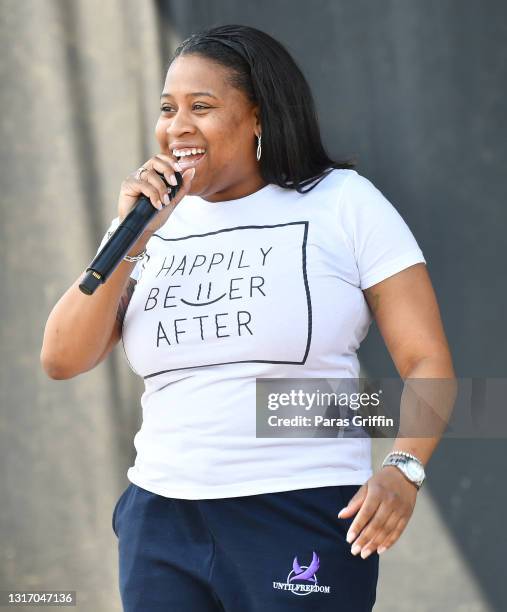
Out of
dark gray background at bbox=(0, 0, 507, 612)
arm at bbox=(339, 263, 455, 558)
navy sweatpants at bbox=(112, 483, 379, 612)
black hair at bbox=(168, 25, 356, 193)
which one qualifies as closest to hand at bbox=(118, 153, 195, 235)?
black hair at bbox=(168, 25, 356, 193)

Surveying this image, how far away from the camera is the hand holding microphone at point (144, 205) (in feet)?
5.59

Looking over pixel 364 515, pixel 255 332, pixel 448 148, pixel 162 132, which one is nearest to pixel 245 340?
pixel 255 332

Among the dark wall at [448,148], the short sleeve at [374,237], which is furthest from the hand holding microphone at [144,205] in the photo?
the dark wall at [448,148]

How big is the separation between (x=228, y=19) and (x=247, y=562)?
2.02m

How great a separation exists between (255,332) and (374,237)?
0.95 feet

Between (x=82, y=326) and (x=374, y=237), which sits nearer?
(x=374, y=237)

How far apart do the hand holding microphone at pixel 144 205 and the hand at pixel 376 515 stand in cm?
56

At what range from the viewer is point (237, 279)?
6.20ft

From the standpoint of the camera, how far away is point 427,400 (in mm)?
1791

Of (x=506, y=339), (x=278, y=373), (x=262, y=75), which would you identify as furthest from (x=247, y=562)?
(x=506, y=339)

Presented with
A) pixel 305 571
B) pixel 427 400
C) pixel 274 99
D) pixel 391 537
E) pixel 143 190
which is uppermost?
pixel 274 99

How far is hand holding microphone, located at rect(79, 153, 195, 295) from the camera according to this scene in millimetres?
1704

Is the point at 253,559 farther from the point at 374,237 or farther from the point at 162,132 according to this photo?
the point at 162,132

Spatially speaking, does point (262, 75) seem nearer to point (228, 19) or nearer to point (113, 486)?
point (228, 19)
